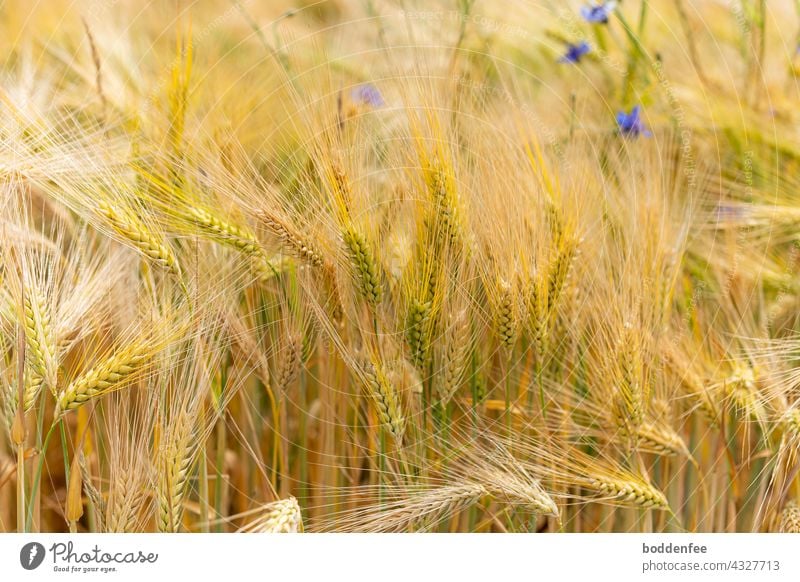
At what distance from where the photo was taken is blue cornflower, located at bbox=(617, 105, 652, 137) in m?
0.79

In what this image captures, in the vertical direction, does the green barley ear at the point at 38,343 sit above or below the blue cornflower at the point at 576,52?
below

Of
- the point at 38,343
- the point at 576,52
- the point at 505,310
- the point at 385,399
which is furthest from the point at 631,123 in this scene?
the point at 38,343

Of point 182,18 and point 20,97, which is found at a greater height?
point 182,18

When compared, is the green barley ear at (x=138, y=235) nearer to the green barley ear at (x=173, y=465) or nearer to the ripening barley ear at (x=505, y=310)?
the green barley ear at (x=173, y=465)

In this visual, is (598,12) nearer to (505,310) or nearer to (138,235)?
(505,310)

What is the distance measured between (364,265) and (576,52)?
17.9 inches

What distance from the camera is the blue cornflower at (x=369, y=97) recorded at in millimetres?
745

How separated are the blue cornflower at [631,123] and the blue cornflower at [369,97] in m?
0.30

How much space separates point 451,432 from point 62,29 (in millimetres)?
736

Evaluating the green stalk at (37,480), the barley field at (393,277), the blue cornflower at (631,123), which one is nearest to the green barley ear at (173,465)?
the barley field at (393,277)

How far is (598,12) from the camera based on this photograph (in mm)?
Result: 845

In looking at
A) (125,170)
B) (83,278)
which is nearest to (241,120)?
(125,170)
